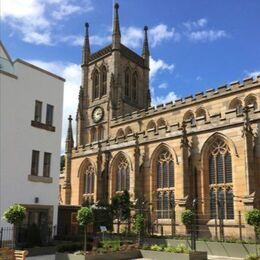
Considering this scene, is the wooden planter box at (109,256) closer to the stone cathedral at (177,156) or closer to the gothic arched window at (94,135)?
the stone cathedral at (177,156)

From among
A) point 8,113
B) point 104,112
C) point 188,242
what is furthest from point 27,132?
point 104,112

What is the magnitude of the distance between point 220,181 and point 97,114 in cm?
2714

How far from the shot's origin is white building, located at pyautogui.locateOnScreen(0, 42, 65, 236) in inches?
990

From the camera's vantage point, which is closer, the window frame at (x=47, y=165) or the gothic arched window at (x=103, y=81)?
the window frame at (x=47, y=165)

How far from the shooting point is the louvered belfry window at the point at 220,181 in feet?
98.0

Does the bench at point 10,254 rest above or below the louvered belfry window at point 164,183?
below

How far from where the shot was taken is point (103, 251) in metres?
21.8

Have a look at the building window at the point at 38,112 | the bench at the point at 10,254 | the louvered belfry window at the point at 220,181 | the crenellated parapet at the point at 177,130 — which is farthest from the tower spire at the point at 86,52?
the bench at the point at 10,254

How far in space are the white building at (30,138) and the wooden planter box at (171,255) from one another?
7689mm

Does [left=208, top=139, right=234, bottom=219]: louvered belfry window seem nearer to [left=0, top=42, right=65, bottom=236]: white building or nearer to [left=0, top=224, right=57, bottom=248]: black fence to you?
[left=0, top=42, right=65, bottom=236]: white building

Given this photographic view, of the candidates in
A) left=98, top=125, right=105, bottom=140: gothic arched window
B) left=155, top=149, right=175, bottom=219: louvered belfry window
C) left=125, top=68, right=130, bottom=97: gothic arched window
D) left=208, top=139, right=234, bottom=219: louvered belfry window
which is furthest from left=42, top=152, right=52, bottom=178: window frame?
left=125, top=68, right=130, bottom=97: gothic arched window

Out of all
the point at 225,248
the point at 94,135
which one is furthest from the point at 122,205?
the point at 94,135

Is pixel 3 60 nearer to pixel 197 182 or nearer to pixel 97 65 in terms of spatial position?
pixel 197 182

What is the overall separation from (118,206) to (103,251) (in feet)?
37.4
